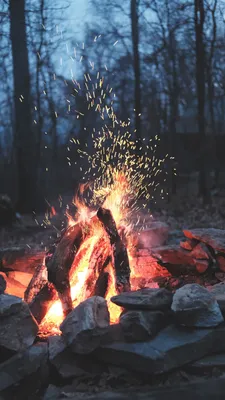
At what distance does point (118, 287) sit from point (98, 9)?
996 cm

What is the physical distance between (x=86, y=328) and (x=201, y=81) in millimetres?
11598

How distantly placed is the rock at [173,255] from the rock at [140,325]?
6.25 feet

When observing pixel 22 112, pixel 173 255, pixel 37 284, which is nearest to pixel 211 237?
pixel 173 255

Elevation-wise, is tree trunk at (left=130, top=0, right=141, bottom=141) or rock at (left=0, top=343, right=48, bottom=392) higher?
tree trunk at (left=130, top=0, right=141, bottom=141)

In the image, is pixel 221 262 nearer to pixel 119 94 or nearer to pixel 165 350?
pixel 165 350

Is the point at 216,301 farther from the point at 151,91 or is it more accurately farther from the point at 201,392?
the point at 151,91

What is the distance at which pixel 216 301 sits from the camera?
3150 millimetres

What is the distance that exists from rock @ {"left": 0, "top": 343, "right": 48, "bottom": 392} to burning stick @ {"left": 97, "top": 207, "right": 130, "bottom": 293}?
1087 mm

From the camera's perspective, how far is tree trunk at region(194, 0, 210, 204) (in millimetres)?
12406

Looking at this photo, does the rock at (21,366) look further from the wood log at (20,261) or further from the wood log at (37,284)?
the wood log at (20,261)

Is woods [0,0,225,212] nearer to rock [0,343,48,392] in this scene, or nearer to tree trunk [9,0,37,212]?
tree trunk [9,0,37,212]

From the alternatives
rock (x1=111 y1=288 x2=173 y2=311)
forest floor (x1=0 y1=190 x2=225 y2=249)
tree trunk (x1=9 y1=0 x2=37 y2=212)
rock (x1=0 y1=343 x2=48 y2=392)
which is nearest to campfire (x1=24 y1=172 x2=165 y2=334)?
rock (x1=111 y1=288 x2=173 y2=311)

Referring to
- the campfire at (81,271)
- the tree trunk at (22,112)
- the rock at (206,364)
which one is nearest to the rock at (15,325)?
the campfire at (81,271)

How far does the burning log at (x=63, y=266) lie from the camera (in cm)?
368
